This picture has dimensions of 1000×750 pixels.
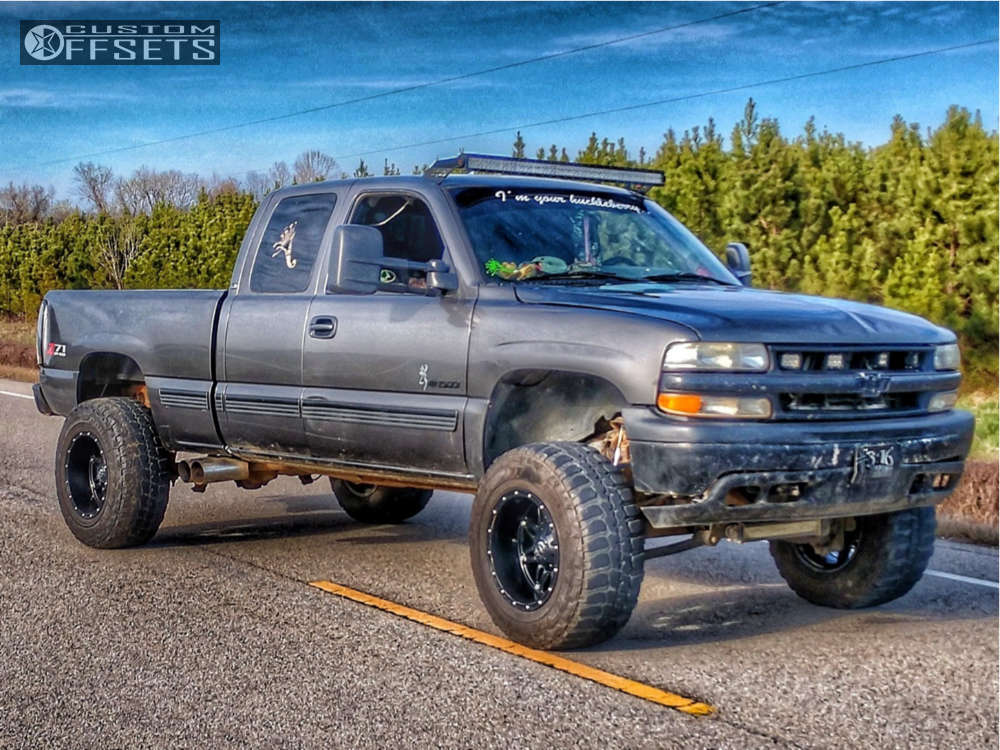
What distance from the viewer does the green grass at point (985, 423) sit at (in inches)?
591

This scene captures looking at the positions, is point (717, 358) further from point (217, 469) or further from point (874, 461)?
point (217, 469)

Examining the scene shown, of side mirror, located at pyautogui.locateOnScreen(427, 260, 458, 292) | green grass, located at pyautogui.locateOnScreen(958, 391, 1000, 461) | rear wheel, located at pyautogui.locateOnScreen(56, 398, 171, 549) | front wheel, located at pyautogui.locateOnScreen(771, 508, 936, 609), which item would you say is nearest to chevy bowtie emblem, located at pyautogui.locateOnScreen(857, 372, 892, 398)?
front wheel, located at pyautogui.locateOnScreen(771, 508, 936, 609)

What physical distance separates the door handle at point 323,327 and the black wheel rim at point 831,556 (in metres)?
2.52

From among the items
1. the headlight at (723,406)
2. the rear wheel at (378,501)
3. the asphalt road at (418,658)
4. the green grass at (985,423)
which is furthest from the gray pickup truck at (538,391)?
the green grass at (985,423)

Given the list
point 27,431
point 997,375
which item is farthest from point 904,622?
point 997,375

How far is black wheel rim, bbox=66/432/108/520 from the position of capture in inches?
322

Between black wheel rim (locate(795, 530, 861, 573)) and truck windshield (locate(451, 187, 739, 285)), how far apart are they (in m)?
1.36

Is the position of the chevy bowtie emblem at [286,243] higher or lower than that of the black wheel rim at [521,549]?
higher

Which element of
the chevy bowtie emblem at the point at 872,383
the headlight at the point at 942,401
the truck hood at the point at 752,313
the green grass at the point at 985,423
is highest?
the truck hood at the point at 752,313

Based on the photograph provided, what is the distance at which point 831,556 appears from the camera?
674 centimetres

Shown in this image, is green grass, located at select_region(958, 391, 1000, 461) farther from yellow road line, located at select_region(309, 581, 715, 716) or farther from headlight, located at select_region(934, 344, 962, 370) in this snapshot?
yellow road line, located at select_region(309, 581, 715, 716)

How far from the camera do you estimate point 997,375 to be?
21453 mm

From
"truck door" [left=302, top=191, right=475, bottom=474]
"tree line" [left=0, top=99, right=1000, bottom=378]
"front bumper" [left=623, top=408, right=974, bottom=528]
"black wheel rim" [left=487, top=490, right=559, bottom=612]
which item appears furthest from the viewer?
"tree line" [left=0, top=99, right=1000, bottom=378]

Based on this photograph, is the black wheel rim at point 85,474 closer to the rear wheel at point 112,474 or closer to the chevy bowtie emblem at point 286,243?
the rear wheel at point 112,474
